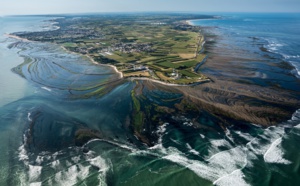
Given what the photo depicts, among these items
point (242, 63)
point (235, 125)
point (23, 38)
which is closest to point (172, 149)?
point (235, 125)

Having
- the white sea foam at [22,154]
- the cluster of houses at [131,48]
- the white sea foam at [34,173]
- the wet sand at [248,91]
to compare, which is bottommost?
the white sea foam at [34,173]

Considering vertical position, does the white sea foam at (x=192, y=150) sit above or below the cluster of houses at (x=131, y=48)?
below

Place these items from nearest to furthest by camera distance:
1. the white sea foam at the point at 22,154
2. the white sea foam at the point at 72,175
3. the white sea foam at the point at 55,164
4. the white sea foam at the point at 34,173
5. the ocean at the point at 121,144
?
the white sea foam at the point at 72,175, the white sea foam at the point at 34,173, the ocean at the point at 121,144, the white sea foam at the point at 55,164, the white sea foam at the point at 22,154

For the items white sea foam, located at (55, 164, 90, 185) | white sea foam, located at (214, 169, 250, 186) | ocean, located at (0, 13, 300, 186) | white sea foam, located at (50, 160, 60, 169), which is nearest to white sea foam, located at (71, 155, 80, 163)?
ocean, located at (0, 13, 300, 186)

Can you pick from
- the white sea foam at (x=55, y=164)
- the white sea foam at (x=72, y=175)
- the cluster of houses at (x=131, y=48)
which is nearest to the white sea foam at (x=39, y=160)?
the white sea foam at (x=55, y=164)

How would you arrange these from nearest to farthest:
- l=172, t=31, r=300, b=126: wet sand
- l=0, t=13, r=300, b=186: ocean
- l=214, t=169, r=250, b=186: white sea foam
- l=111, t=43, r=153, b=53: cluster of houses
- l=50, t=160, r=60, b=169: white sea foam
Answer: l=214, t=169, r=250, b=186: white sea foam → l=0, t=13, r=300, b=186: ocean → l=50, t=160, r=60, b=169: white sea foam → l=172, t=31, r=300, b=126: wet sand → l=111, t=43, r=153, b=53: cluster of houses

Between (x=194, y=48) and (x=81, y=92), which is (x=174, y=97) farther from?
(x=194, y=48)

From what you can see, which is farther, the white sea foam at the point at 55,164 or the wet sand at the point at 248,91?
the wet sand at the point at 248,91

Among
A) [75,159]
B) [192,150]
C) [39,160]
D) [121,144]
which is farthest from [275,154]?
[39,160]

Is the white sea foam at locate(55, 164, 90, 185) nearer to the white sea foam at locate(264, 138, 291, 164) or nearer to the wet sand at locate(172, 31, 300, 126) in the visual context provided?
the white sea foam at locate(264, 138, 291, 164)

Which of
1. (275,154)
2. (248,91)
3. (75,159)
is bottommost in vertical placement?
(75,159)

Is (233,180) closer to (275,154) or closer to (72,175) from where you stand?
(275,154)

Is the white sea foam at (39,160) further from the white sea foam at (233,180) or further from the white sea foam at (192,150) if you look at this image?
the white sea foam at (233,180)
